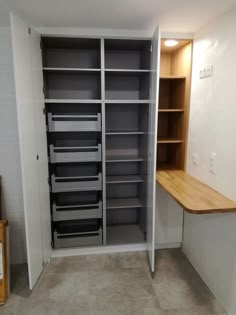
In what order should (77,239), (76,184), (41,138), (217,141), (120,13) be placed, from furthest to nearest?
(77,239)
(76,184)
(41,138)
(217,141)
(120,13)

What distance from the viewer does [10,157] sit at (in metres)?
2.28

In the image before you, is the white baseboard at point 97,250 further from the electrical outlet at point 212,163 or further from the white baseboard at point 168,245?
the electrical outlet at point 212,163

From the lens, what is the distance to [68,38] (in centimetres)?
219

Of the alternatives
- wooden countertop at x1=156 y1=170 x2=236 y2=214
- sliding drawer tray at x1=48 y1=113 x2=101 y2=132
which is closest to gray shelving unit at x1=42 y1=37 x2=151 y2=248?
sliding drawer tray at x1=48 y1=113 x2=101 y2=132

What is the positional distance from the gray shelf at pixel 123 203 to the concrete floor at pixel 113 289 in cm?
53

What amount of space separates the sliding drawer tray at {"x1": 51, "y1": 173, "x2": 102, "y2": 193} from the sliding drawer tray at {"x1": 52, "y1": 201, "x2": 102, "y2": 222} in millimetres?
187

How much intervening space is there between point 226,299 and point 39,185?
1.80 meters

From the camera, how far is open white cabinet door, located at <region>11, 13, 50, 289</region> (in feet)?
5.68

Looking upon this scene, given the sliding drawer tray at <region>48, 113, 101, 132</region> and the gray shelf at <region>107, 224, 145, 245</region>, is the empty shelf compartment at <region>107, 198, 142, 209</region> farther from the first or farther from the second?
the sliding drawer tray at <region>48, 113, 101, 132</region>

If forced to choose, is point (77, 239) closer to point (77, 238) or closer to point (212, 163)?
point (77, 238)

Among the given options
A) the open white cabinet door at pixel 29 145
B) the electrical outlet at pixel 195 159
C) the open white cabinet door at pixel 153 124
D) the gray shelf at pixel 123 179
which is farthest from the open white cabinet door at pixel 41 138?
the electrical outlet at pixel 195 159

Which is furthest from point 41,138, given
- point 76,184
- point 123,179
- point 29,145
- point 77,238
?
point 77,238

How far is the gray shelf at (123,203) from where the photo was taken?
2.61 metres

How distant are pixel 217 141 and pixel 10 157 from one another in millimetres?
1885
